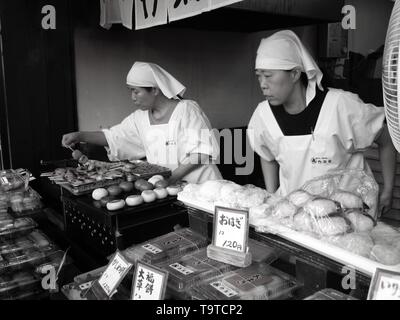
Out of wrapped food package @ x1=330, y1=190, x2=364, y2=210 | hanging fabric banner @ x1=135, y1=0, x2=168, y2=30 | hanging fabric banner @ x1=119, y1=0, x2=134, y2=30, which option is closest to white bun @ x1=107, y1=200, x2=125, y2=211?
wrapped food package @ x1=330, y1=190, x2=364, y2=210

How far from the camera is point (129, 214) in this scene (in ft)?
6.54

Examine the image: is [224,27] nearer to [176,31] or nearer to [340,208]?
[176,31]

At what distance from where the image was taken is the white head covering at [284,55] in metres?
2.25

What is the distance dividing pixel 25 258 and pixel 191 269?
919 mm

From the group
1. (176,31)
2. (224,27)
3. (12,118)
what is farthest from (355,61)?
(12,118)

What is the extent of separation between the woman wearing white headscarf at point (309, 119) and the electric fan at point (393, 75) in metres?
1.15

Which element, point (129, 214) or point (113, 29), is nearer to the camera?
point (129, 214)

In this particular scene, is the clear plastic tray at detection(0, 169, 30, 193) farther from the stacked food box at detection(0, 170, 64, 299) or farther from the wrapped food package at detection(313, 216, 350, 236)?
the wrapped food package at detection(313, 216, 350, 236)

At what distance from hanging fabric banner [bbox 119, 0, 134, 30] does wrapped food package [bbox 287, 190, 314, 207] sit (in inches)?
96.6

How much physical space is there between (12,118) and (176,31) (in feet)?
7.48

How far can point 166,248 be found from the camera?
1.65 m

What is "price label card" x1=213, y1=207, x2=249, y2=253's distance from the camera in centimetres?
139

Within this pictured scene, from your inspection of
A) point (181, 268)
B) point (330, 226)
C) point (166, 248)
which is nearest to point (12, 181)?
point (166, 248)


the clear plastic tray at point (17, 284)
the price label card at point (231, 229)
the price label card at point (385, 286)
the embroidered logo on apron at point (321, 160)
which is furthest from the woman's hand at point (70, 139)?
the price label card at point (385, 286)
